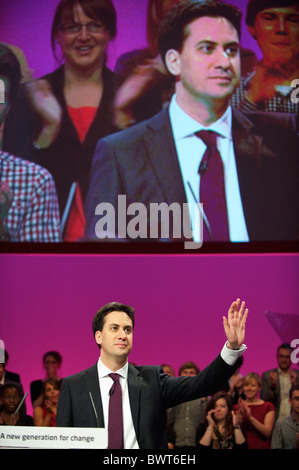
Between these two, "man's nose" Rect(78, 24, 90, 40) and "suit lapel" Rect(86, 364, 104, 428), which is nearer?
"suit lapel" Rect(86, 364, 104, 428)

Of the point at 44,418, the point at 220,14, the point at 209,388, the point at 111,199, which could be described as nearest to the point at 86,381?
the point at 209,388

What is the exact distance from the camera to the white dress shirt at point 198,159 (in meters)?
4.95

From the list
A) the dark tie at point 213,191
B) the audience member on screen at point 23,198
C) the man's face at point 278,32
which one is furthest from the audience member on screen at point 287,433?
the man's face at point 278,32

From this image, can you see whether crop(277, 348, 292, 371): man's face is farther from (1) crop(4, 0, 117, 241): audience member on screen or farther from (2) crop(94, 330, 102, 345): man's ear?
(2) crop(94, 330, 102, 345): man's ear

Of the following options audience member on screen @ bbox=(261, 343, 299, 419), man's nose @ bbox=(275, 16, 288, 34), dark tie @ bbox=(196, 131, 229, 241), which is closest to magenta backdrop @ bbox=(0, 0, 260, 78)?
man's nose @ bbox=(275, 16, 288, 34)

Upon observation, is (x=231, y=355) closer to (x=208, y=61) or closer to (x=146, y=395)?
(x=146, y=395)

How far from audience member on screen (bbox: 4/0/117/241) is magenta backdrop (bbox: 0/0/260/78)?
0.06m

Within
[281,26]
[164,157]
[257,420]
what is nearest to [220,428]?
[257,420]

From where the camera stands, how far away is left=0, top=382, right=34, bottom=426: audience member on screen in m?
3.65

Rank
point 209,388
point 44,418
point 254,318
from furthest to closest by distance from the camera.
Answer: point 254,318, point 44,418, point 209,388

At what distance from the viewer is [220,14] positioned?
514cm

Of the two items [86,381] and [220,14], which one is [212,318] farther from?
[86,381]

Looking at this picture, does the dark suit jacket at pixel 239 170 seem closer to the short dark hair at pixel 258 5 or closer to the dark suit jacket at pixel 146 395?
the short dark hair at pixel 258 5
